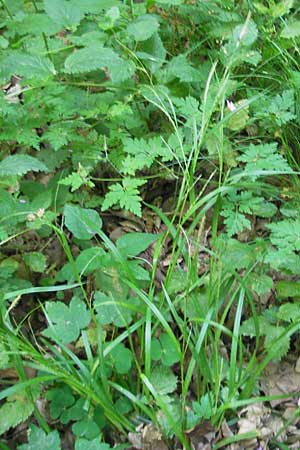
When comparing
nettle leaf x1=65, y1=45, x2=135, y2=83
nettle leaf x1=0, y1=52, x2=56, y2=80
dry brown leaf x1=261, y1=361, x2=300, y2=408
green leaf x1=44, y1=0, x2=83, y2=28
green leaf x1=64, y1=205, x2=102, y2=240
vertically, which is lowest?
dry brown leaf x1=261, y1=361, x2=300, y2=408

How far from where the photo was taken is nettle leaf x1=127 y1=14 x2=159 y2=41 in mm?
2168

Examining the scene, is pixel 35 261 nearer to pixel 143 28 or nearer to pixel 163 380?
pixel 163 380

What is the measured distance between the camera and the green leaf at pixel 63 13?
2119 mm

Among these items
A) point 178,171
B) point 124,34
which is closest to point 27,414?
point 178,171

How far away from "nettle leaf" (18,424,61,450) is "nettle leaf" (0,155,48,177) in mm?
813

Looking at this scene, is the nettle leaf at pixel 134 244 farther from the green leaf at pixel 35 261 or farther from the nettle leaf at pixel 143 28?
the nettle leaf at pixel 143 28

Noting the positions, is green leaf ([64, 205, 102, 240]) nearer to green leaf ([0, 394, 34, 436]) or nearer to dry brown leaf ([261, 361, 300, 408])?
green leaf ([0, 394, 34, 436])

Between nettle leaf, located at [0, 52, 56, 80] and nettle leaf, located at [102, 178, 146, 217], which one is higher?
nettle leaf, located at [0, 52, 56, 80]

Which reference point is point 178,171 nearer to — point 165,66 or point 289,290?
point 165,66

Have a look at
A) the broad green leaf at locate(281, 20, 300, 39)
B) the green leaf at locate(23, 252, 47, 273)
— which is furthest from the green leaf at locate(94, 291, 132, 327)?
the broad green leaf at locate(281, 20, 300, 39)

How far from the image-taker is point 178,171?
2.36 metres

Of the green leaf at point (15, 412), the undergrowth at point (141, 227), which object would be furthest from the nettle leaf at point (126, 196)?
the green leaf at point (15, 412)

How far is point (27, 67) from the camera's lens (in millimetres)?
2008

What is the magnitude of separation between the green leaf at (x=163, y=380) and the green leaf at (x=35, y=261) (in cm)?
58
